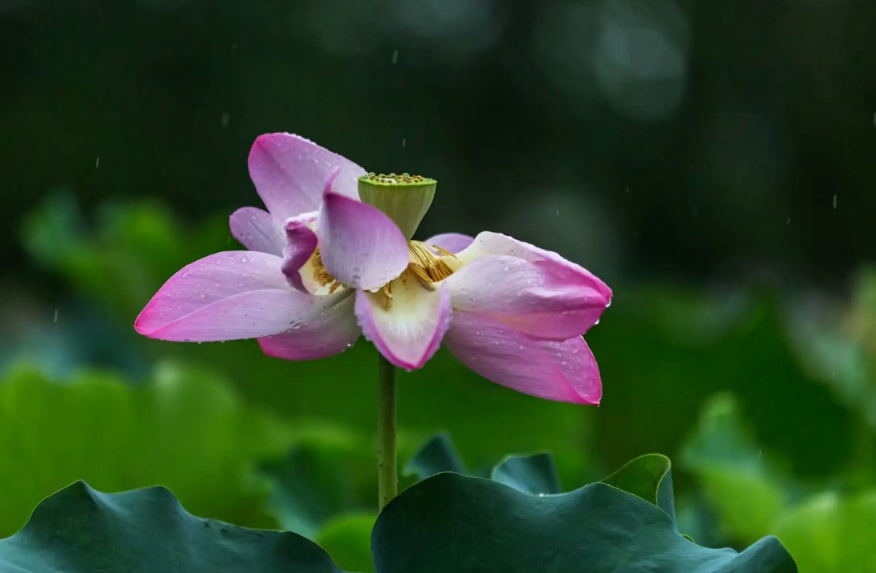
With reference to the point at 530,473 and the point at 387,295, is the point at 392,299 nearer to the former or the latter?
the point at 387,295

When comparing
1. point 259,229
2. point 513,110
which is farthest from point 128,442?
point 513,110

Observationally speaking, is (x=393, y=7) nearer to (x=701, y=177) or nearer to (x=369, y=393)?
(x=701, y=177)

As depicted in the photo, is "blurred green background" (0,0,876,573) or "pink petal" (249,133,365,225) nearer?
"pink petal" (249,133,365,225)

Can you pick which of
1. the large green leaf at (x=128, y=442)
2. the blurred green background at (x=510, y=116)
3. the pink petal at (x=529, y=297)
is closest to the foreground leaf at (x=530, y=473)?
the pink petal at (x=529, y=297)

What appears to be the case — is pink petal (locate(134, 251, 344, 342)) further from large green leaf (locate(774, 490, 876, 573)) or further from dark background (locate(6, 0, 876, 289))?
dark background (locate(6, 0, 876, 289))

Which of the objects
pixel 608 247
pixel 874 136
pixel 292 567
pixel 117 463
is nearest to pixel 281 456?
pixel 117 463

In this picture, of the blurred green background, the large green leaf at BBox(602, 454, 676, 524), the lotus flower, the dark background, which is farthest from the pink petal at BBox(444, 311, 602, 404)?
the dark background

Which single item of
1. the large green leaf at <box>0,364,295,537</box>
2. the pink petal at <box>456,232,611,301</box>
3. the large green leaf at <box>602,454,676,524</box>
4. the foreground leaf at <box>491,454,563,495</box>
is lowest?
the large green leaf at <box>0,364,295,537</box>

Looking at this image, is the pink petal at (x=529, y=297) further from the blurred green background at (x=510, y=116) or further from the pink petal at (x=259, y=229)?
the blurred green background at (x=510, y=116)
